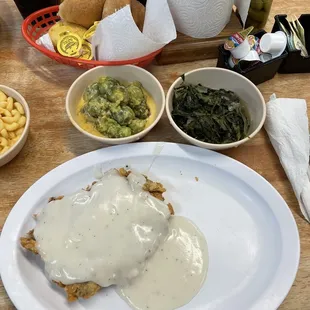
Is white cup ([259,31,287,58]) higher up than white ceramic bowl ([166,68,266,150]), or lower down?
higher up

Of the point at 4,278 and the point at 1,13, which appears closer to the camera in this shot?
the point at 4,278

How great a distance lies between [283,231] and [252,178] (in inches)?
7.2

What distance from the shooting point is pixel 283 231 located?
108cm

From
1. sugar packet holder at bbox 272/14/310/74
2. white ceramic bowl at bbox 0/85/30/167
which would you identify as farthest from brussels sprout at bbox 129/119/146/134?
sugar packet holder at bbox 272/14/310/74

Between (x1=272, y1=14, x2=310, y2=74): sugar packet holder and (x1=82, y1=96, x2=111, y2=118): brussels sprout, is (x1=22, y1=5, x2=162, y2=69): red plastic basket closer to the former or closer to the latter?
(x1=82, y1=96, x2=111, y2=118): brussels sprout

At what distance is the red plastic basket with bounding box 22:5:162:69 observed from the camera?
1.32 m

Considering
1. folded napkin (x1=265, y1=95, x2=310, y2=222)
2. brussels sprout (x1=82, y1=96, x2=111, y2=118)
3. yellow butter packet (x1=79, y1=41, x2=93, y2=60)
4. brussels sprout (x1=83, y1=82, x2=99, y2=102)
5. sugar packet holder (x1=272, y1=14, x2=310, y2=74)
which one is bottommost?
folded napkin (x1=265, y1=95, x2=310, y2=222)

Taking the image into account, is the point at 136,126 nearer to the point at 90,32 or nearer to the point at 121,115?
the point at 121,115

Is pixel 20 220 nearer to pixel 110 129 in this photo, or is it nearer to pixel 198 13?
pixel 110 129

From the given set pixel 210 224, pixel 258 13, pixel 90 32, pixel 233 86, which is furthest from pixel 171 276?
pixel 258 13

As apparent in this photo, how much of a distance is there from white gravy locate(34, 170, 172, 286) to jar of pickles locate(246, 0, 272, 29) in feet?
2.86

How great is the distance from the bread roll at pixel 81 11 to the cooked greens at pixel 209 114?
0.42 metres

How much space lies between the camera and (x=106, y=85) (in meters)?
1.25

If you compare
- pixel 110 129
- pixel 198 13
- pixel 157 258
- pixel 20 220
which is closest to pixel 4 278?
pixel 20 220
